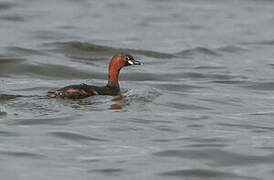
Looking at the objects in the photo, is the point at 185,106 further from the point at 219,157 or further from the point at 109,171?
the point at 109,171

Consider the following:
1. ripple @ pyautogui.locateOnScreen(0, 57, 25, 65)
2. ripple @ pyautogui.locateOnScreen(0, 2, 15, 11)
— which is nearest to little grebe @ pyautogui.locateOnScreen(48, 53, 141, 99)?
ripple @ pyautogui.locateOnScreen(0, 57, 25, 65)

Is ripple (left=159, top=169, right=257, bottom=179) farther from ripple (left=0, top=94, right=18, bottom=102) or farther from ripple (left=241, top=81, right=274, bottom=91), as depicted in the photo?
ripple (left=241, top=81, right=274, bottom=91)

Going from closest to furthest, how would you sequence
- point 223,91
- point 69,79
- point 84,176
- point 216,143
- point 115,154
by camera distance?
point 84,176 → point 115,154 → point 216,143 → point 223,91 → point 69,79

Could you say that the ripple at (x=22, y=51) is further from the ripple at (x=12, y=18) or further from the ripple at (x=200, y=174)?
the ripple at (x=200, y=174)

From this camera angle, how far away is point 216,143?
10.6 m

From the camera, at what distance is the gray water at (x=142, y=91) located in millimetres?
9727

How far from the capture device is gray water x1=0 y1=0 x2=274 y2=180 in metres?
9.73

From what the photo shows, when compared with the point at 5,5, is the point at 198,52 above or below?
below

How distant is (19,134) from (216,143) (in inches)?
97.1

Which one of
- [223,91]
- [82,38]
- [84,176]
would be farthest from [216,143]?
[82,38]

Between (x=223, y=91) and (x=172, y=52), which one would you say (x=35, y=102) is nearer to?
(x=223, y=91)

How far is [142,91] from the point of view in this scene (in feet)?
47.1

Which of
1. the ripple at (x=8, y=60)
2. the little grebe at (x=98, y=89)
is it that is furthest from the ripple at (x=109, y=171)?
the ripple at (x=8, y=60)

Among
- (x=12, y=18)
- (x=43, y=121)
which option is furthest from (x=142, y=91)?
(x=12, y=18)
